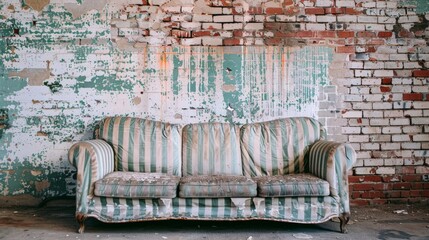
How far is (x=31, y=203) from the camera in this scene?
4.00 m

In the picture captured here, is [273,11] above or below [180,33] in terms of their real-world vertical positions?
above

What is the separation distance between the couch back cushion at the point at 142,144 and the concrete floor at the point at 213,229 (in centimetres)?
55

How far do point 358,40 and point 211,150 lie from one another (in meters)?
2.02

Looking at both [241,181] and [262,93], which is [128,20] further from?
[241,181]

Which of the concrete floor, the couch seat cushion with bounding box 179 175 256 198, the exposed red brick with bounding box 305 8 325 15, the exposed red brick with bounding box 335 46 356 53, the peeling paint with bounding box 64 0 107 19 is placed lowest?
the concrete floor

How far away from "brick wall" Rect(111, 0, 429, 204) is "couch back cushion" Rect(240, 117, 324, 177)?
540 millimetres

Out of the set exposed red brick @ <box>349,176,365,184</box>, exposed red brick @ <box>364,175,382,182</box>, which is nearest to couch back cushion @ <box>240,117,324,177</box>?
exposed red brick @ <box>349,176,365,184</box>

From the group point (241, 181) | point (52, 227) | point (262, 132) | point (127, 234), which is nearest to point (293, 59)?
point (262, 132)

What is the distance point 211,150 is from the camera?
369 centimetres

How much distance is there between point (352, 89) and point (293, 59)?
0.71m

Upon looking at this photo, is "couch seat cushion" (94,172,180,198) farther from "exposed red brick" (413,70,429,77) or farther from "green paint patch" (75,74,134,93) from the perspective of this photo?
"exposed red brick" (413,70,429,77)

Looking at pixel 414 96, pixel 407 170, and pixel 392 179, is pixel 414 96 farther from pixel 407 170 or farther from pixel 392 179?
pixel 392 179

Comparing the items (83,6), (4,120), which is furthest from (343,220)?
(4,120)

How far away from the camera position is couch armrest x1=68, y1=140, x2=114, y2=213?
9.95ft
